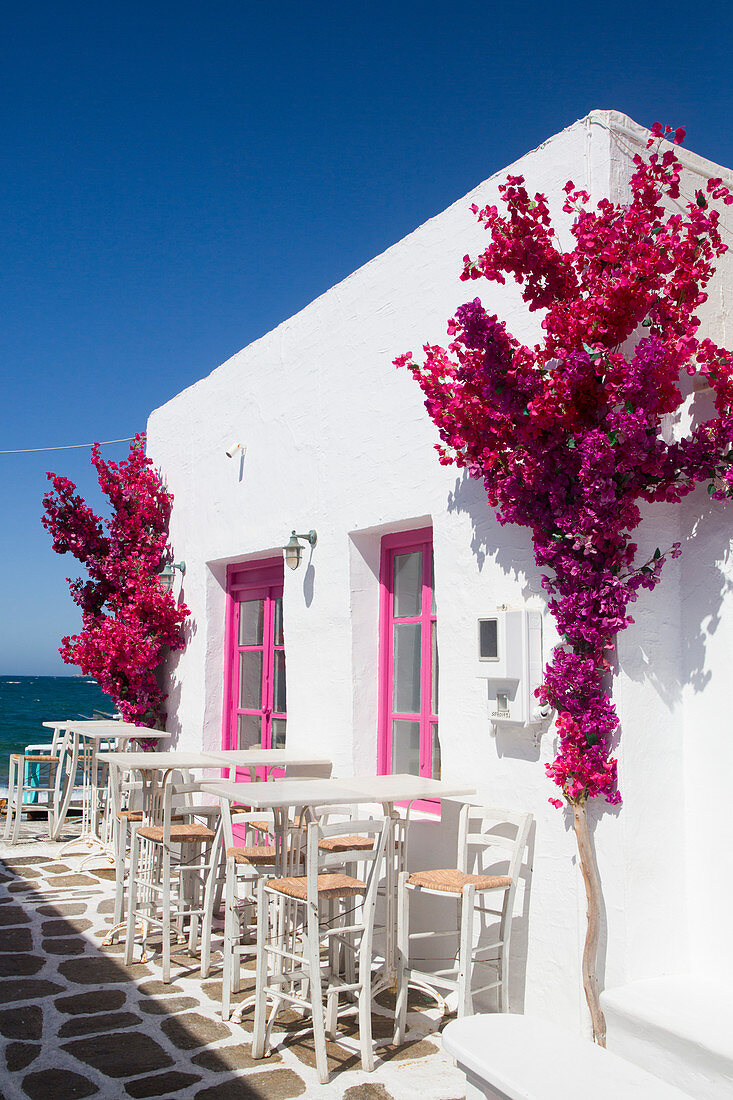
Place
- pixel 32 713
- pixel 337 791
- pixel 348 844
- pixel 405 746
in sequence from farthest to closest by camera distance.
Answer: pixel 32 713 < pixel 405 746 < pixel 348 844 < pixel 337 791

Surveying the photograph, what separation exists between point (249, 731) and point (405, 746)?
2.17 meters

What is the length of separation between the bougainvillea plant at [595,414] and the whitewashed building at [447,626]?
158mm

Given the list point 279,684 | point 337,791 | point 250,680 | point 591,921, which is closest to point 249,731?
point 250,680

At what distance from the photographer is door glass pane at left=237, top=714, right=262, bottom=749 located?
6922 millimetres

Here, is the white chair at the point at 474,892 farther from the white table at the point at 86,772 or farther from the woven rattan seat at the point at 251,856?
the white table at the point at 86,772

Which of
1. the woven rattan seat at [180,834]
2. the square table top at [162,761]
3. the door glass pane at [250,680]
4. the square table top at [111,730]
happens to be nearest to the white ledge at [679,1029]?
the woven rattan seat at [180,834]

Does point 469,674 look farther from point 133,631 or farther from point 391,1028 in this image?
point 133,631

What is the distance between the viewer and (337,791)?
3965mm

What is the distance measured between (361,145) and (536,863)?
5.54 m

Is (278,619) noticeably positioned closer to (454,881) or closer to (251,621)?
(251,621)

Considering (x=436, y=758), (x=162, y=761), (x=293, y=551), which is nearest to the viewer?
(x=436, y=758)

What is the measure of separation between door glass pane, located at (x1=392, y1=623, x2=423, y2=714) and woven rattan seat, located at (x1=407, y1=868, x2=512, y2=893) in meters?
1.40

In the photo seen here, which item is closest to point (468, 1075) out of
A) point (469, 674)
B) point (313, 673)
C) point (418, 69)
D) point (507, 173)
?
point (469, 674)

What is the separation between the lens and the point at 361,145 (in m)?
6.90
